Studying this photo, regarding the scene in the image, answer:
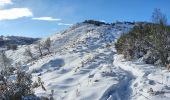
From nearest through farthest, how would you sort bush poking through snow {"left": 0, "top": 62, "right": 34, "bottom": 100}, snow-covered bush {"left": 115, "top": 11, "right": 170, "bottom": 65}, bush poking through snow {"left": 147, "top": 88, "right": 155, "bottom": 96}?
bush poking through snow {"left": 0, "top": 62, "right": 34, "bottom": 100}
bush poking through snow {"left": 147, "top": 88, "right": 155, "bottom": 96}
snow-covered bush {"left": 115, "top": 11, "right": 170, "bottom": 65}

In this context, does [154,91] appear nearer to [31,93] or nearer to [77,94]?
[77,94]

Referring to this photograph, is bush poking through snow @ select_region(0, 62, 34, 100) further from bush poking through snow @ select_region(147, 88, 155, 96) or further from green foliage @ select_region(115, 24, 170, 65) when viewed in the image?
green foliage @ select_region(115, 24, 170, 65)

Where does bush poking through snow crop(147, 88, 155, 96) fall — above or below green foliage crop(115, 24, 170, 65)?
below

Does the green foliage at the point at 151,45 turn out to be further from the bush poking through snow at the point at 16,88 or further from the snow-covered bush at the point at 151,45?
the bush poking through snow at the point at 16,88

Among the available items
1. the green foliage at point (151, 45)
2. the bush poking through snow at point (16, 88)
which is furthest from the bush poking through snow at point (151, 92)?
the green foliage at point (151, 45)

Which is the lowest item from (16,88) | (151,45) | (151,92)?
(151,92)

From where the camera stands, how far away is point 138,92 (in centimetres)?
1576

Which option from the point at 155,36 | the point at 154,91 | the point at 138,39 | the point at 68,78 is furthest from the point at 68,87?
the point at 138,39

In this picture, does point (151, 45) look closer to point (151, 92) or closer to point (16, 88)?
point (151, 92)

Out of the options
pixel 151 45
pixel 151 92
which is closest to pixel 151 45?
pixel 151 45

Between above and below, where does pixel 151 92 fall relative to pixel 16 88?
below

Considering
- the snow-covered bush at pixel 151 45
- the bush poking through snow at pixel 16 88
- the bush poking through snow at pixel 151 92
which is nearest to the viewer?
the bush poking through snow at pixel 16 88

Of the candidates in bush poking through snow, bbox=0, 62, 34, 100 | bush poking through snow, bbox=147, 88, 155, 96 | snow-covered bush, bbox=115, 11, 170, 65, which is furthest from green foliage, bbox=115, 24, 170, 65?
bush poking through snow, bbox=0, 62, 34, 100

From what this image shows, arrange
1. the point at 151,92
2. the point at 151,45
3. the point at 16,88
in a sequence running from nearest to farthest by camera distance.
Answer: the point at 151,92
the point at 16,88
the point at 151,45
